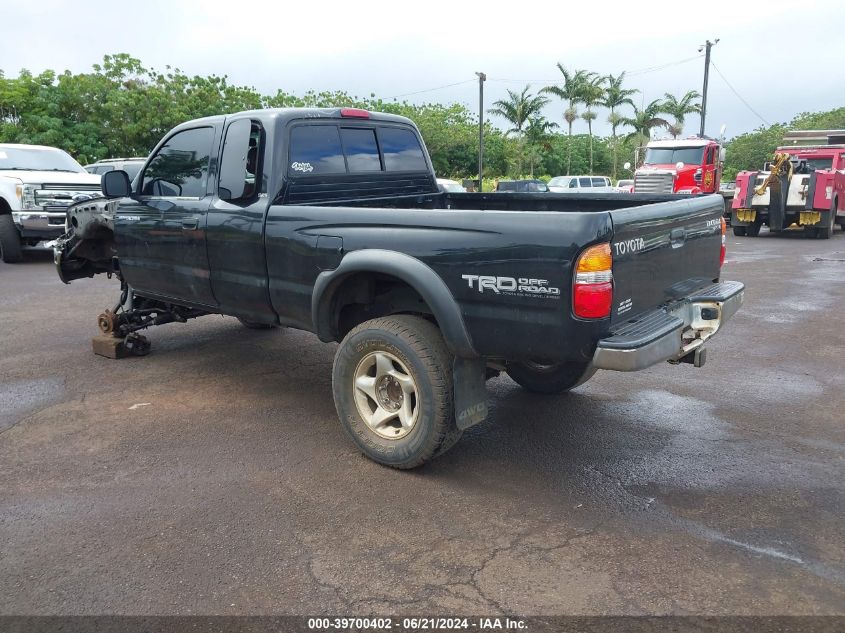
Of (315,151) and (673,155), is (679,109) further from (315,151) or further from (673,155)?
(315,151)

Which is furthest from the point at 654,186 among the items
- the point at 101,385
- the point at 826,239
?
the point at 101,385

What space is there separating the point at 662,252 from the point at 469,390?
49.4 inches

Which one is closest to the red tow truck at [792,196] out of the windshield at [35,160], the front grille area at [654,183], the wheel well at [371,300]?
the front grille area at [654,183]

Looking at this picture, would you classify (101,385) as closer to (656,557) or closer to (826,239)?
(656,557)

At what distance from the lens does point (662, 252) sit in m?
3.72

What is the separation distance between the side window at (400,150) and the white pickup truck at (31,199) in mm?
8629

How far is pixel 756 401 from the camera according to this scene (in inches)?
205

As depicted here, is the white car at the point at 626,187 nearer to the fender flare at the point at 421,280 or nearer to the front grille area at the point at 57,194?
the front grille area at the point at 57,194

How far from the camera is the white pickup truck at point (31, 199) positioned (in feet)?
40.0

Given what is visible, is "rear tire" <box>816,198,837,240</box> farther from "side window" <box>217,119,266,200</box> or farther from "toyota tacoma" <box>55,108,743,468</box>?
"side window" <box>217,119,266,200</box>

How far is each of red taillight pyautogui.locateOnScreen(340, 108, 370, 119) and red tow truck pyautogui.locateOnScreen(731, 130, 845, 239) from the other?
1585cm

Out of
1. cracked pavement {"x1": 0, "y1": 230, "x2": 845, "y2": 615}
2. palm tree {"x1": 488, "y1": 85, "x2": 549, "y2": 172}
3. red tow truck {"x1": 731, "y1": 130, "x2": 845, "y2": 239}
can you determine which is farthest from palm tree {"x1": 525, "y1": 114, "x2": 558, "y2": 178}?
cracked pavement {"x1": 0, "y1": 230, "x2": 845, "y2": 615}

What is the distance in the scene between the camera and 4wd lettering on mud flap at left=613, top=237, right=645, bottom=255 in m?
3.30

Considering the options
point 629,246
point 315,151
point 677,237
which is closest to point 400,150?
point 315,151
